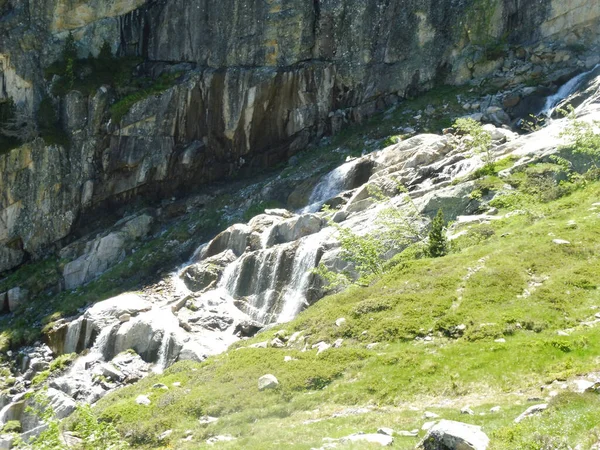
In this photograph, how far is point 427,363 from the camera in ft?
57.6

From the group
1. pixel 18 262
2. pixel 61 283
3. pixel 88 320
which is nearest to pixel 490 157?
pixel 88 320

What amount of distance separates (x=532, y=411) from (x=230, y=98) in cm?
5368

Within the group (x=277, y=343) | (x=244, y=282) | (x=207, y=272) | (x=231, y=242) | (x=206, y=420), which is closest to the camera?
(x=206, y=420)

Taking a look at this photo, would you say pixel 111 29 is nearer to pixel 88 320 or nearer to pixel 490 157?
pixel 88 320

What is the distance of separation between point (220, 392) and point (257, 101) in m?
45.3

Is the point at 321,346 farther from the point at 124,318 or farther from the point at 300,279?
the point at 124,318

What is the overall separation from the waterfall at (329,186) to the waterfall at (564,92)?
16124mm

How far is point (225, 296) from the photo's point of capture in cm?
3909

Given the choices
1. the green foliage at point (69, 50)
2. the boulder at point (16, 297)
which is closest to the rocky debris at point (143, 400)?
the boulder at point (16, 297)

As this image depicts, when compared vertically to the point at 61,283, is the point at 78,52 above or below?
above

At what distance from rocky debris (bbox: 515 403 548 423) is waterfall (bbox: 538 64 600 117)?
4058cm

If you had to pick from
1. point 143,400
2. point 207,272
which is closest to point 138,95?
point 207,272

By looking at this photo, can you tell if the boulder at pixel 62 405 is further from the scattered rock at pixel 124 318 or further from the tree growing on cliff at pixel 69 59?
the tree growing on cliff at pixel 69 59

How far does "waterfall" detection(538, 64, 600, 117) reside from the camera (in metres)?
48.7
